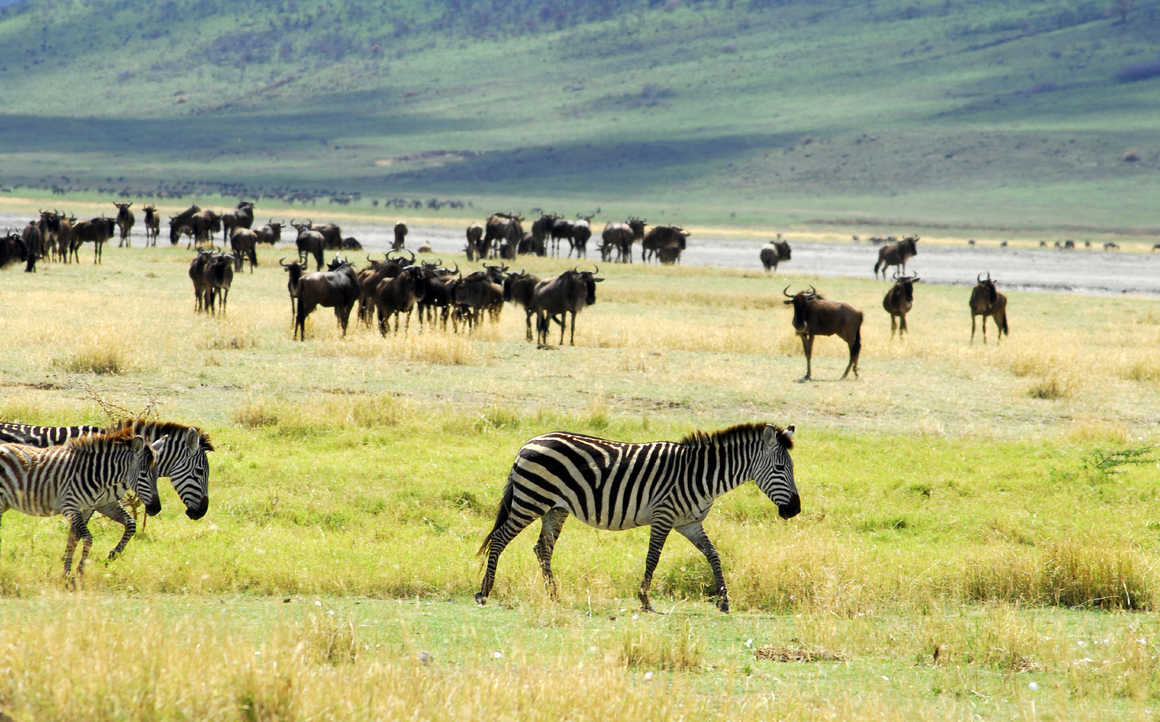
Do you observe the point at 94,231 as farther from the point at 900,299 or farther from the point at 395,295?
the point at 900,299

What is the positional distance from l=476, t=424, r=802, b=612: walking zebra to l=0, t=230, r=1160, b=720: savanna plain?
51 centimetres

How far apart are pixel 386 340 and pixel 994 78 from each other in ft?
491

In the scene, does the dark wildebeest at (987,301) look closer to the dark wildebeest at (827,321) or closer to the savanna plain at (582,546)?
the savanna plain at (582,546)

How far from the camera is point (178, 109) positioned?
17388cm

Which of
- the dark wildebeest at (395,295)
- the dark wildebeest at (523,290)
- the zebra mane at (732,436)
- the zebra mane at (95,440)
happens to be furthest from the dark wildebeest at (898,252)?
the zebra mane at (95,440)

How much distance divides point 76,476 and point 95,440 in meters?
0.29

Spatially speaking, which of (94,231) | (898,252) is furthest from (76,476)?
(898,252)

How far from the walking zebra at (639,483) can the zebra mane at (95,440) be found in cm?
275

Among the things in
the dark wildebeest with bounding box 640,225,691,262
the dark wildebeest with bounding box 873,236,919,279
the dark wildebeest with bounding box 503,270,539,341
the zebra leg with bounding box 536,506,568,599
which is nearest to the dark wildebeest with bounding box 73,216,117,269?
the dark wildebeest with bounding box 503,270,539,341

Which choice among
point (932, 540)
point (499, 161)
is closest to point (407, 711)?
point (932, 540)

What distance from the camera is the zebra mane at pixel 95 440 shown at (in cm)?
975

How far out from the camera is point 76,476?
9.68 m

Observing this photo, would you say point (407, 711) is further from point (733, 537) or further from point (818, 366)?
point (818, 366)

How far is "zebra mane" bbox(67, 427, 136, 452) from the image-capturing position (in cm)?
975
